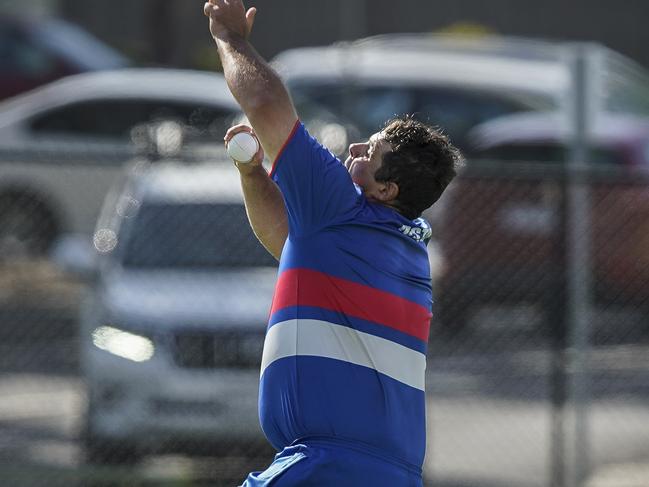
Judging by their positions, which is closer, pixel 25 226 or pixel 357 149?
pixel 357 149

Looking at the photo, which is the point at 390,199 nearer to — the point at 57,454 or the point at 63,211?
the point at 57,454

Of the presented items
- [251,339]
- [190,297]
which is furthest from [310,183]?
[190,297]

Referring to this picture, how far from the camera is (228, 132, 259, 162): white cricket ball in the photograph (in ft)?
12.9

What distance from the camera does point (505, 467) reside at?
25.9 feet

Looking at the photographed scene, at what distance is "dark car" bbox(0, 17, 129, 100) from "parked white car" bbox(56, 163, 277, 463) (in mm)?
8511

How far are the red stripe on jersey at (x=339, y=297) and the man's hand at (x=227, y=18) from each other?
0.69 m

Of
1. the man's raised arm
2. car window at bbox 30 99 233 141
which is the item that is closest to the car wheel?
car window at bbox 30 99 233 141

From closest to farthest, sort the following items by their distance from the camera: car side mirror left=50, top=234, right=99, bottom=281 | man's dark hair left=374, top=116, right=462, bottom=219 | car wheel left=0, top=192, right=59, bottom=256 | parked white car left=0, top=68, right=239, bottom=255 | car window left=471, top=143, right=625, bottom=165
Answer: man's dark hair left=374, top=116, right=462, bottom=219 < car side mirror left=50, top=234, right=99, bottom=281 < car wheel left=0, top=192, right=59, bottom=256 < parked white car left=0, top=68, right=239, bottom=255 < car window left=471, top=143, right=625, bottom=165

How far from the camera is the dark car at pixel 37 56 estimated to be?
1583 cm

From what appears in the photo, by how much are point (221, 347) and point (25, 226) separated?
231 cm

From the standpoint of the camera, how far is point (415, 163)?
3.80 meters

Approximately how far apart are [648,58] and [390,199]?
1955cm

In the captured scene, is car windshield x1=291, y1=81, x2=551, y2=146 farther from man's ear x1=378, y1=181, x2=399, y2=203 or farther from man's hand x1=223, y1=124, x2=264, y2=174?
man's ear x1=378, y1=181, x2=399, y2=203

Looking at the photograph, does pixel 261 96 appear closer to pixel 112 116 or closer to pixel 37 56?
pixel 112 116
